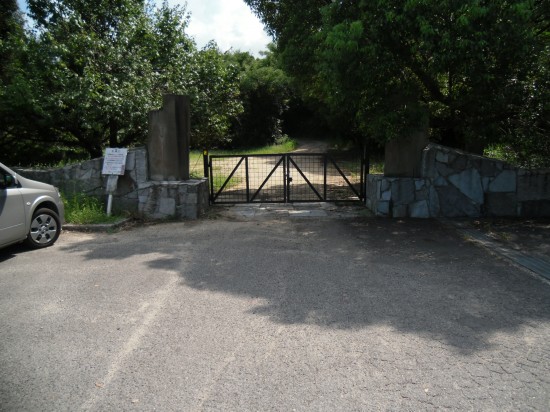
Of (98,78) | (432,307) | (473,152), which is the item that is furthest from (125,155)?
(473,152)

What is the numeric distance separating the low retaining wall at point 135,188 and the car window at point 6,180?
2.87 meters

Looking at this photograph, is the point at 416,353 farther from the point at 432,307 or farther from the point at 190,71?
the point at 190,71

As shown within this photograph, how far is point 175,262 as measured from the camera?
21.5 ft

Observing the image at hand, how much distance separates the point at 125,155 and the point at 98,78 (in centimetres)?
228

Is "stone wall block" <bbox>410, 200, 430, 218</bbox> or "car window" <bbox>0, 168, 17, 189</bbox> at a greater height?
"car window" <bbox>0, 168, 17, 189</bbox>

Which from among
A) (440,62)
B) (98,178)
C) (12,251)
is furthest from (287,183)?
(12,251)

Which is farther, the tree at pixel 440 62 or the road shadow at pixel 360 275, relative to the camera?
the tree at pixel 440 62

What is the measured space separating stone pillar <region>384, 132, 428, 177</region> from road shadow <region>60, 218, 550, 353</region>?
1175mm

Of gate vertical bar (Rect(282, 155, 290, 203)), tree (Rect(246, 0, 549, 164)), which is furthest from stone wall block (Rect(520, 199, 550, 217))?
gate vertical bar (Rect(282, 155, 290, 203))

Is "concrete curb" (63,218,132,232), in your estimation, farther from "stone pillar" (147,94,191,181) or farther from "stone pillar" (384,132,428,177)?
"stone pillar" (384,132,428,177)

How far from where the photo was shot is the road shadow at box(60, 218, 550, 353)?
14.7 ft

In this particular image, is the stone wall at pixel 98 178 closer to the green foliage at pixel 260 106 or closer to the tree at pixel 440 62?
the tree at pixel 440 62

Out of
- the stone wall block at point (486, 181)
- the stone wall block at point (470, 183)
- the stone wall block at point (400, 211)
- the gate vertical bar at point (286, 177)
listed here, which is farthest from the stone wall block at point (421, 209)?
the gate vertical bar at point (286, 177)

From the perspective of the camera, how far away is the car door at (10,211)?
20.7 ft
